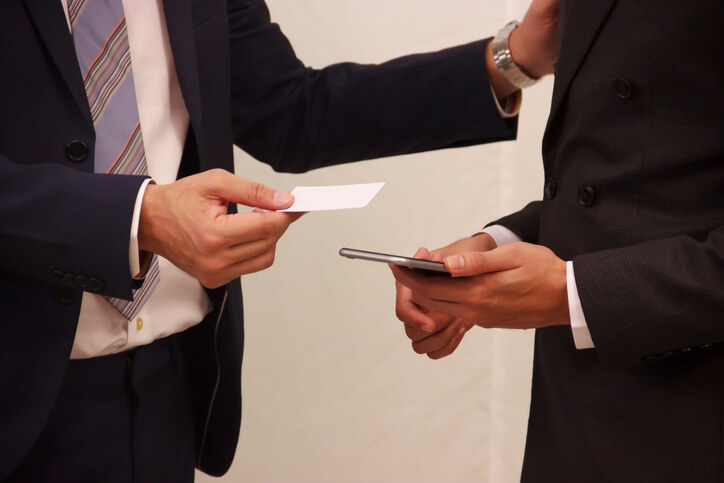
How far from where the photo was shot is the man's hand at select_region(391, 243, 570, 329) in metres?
0.78

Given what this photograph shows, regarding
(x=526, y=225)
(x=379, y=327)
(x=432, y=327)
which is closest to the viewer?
(x=432, y=327)

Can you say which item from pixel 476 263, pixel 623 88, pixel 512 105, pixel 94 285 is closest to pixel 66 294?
pixel 94 285

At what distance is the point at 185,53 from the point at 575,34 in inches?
23.5

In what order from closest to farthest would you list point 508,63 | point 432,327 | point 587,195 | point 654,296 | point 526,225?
point 654,296 → point 587,195 → point 432,327 → point 526,225 → point 508,63

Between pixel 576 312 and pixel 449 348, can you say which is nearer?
pixel 576 312

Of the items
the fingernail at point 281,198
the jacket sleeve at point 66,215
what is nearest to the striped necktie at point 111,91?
the jacket sleeve at point 66,215

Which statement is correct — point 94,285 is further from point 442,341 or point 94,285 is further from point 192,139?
point 442,341

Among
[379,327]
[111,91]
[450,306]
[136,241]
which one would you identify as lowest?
[379,327]

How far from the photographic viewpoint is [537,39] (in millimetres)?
1130

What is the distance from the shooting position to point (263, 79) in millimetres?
1374

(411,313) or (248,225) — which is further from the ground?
(248,225)

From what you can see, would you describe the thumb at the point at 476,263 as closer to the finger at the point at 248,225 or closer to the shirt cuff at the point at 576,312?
the shirt cuff at the point at 576,312

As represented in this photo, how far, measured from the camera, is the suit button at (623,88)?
2.61 feet

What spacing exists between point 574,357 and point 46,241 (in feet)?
2.27
